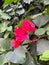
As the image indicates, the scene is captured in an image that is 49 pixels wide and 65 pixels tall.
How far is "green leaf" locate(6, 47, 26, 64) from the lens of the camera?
1.00 metres

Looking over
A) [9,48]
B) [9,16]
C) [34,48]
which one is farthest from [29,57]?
[9,16]

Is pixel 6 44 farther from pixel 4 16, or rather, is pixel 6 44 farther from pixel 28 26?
pixel 4 16

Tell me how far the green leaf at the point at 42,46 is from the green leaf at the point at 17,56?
6 centimetres

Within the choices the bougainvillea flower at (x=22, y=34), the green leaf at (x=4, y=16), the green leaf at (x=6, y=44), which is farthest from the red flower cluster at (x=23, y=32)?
the green leaf at (x=4, y=16)

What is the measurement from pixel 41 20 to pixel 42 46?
→ 6.2 inches

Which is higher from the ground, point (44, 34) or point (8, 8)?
point (44, 34)

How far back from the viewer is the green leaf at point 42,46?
1.01 meters

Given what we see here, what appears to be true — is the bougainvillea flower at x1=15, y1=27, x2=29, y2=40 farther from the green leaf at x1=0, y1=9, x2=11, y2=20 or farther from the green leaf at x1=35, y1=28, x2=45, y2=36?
the green leaf at x1=0, y1=9, x2=11, y2=20

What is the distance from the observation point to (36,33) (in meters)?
1.05

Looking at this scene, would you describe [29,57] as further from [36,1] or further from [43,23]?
[36,1]

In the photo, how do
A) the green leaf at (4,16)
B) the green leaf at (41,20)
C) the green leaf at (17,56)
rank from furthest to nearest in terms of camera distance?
the green leaf at (4,16) < the green leaf at (41,20) < the green leaf at (17,56)

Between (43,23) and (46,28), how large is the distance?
0.04 meters

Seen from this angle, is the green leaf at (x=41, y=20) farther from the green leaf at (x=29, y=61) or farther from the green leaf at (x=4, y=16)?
the green leaf at (x=4, y=16)

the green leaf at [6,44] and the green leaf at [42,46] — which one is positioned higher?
the green leaf at [42,46]
